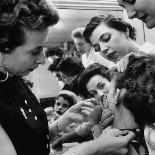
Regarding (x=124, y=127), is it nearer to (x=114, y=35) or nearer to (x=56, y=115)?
(x=114, y=35)

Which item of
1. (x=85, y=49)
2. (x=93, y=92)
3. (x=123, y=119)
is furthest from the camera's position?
(x=85, y=49)

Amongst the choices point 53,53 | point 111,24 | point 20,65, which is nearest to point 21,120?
point 20,65

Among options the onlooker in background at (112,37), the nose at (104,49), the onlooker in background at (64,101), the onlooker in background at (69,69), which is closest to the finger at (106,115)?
the onlooker in background at (112,37)

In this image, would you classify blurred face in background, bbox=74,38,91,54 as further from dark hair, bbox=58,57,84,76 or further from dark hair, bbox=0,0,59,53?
dark hair, bbox=0,0,59,53

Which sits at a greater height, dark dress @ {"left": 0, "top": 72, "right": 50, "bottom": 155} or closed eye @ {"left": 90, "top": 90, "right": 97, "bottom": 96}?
dark dress @ {"left": 0, "top": 72, "right": 50, "bottom": 155}

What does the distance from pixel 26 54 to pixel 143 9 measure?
0.74 metres

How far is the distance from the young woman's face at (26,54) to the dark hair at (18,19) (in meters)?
0.02

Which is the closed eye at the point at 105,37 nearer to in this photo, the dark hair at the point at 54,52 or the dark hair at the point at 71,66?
the dark hair at the point at 71,66

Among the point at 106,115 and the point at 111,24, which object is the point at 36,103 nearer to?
the point at 106,115

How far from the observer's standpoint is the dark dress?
4.18 feet

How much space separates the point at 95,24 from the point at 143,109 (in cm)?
156

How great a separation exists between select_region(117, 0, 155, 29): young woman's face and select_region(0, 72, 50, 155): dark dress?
30.6 inches

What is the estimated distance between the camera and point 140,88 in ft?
4.79

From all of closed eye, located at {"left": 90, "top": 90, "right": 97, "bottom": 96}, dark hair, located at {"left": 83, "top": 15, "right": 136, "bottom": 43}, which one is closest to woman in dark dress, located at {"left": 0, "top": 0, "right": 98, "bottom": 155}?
closed eye, located at {"left": 90, "top": 90, "right": 97, "bottom": 96}
